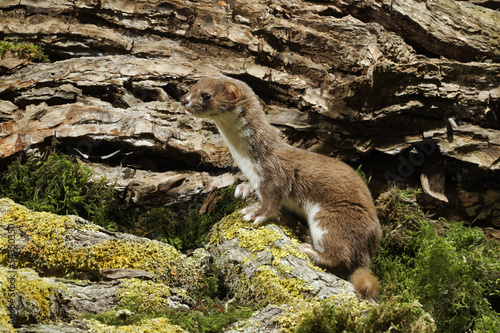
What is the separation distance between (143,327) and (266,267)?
1.37m

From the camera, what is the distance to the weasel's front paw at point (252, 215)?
4.59 meters

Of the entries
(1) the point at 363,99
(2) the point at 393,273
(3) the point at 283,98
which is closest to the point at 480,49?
(1) the point at 363,99

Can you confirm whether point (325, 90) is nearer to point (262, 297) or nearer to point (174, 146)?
point (174, 146)

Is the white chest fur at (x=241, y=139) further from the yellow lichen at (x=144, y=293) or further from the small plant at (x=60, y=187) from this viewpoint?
the yellow lichen at (x=144, y=293)

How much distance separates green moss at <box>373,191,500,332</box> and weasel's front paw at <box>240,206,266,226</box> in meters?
1.38

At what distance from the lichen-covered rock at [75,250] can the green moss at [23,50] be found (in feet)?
7.23

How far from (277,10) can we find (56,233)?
4.00m

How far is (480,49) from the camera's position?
6.18 meters

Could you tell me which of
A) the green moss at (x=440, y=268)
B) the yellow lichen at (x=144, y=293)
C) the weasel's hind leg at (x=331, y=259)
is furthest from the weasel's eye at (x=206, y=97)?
the green moss at (x=440, y=268)

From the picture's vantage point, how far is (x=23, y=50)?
214 inches

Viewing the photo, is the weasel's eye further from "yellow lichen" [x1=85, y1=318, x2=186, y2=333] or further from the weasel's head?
"yellow lichen" [x1=85, y1=318, x2=186, y2=333]

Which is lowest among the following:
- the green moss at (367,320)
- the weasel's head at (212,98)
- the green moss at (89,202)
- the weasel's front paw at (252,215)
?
the green moss at (89,202)

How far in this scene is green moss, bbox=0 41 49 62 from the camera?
541cm

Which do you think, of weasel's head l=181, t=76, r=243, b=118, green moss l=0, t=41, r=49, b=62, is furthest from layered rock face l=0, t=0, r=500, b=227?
weasel's head l=181, t=76, r=243, b=118
